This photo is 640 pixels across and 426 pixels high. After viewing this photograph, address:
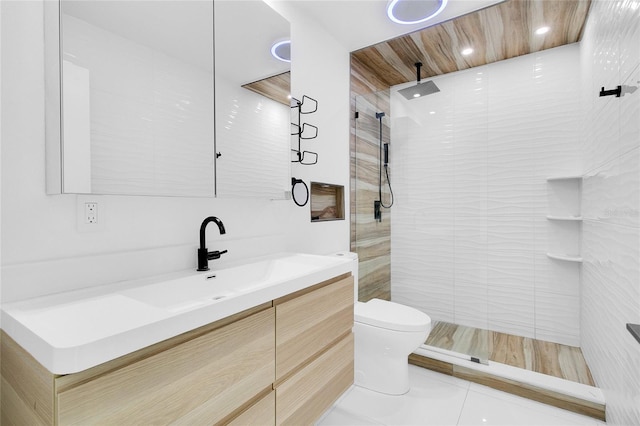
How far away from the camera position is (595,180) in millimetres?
1891

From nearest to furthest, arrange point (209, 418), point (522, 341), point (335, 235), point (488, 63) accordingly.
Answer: point (209, 418) < point (335, 235) < point (522, 341) < point (488, 63)

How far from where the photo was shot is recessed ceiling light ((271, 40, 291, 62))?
176 centimetres

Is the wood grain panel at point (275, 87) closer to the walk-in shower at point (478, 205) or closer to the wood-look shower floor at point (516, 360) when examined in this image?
the walk-in shower at point (478, 205)

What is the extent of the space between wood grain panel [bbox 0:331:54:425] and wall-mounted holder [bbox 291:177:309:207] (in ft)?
4.47

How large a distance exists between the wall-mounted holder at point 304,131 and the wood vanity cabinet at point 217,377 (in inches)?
33.5

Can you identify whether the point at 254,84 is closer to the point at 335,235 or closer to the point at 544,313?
the point at 335,235

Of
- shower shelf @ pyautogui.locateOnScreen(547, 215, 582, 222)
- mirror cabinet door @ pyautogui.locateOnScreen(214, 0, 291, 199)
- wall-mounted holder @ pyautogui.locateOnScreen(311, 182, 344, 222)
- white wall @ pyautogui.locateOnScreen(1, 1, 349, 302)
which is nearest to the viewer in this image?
white wall @ pyautogui.locateOnScreen(1, 1, 349, 302)

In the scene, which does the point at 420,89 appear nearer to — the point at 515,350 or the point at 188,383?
the point at 515,350

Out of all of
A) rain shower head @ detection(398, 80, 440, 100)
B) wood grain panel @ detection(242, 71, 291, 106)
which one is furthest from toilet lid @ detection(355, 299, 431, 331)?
rain shower head @ detection(398, 80, 440, 100)

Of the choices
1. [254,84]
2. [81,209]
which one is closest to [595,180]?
[254,84]

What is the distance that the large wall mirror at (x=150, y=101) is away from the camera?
1.01 metres

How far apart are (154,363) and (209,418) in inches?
10.4

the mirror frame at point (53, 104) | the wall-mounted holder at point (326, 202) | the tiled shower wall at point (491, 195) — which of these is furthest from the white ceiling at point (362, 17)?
the mirror frame at point (53, 104)

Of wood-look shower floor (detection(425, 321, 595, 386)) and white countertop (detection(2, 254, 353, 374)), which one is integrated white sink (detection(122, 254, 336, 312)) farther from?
wood-look shower floor (detection(425, 321, 595, 386))
